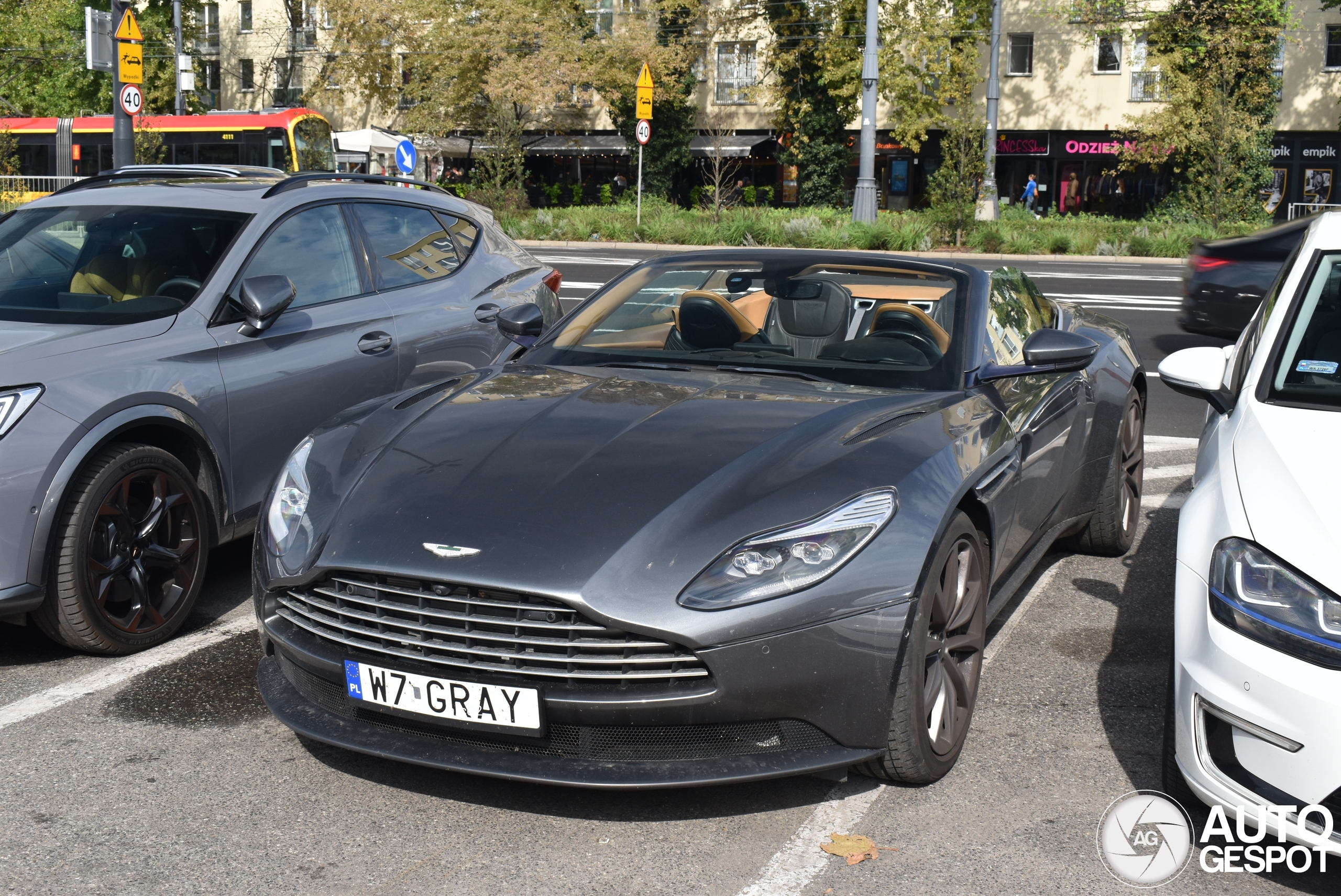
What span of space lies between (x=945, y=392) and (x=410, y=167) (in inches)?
1000

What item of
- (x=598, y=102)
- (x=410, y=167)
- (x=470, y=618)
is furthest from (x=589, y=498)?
(x=598, y=102)

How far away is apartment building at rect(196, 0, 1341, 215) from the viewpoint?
145ft

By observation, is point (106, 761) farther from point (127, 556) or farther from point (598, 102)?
point (598, 102)

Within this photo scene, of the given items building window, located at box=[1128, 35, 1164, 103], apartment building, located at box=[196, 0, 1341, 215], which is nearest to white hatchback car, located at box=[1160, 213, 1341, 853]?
apartment building, located at box=[196, 0, 1341, 215]

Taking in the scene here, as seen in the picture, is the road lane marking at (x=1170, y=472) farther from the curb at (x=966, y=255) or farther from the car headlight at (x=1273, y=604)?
the curb at (x=966, y=255)

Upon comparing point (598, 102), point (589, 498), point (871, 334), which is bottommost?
point (589, 498)

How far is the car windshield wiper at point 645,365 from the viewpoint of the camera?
14.6ft

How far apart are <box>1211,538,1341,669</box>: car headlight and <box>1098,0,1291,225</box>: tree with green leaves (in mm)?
38144

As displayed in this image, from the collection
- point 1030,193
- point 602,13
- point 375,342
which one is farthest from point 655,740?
point 602,13

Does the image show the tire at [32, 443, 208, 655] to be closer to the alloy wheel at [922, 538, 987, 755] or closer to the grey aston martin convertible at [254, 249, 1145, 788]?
the grey aston martin convertible at [254, 249, 1145, 788]

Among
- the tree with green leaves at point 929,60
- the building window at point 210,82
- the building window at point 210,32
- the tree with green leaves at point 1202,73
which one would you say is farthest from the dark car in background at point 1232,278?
the building window at point 210,32

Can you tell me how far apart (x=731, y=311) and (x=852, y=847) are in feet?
7.00

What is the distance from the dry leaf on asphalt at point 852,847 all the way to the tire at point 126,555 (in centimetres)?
259

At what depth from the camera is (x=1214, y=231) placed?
30156 millimetres
